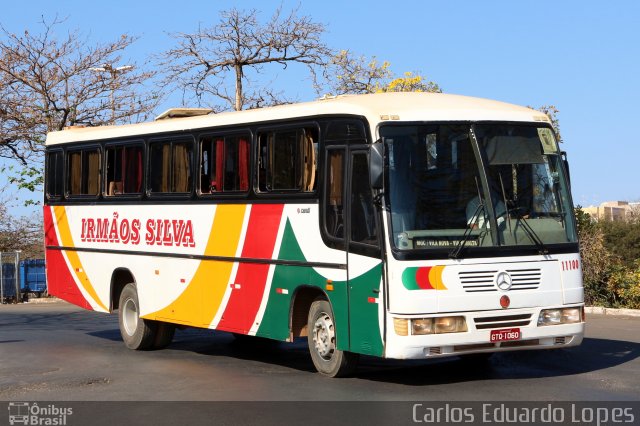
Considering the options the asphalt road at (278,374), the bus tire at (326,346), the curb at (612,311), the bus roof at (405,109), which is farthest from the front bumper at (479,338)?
the curb at (612,311)

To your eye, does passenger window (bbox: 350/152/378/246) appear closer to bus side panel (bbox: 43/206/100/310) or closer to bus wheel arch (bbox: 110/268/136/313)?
bus wheel arch (bbox: 110/268/136/313)

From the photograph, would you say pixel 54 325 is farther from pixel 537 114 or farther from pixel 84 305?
pixel 537 114

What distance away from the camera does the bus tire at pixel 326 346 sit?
1286 centimetres

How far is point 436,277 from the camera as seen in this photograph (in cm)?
1170

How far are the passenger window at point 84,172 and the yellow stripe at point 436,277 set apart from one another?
840 cm

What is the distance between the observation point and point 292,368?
14.4m

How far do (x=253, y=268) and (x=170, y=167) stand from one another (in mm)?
2840

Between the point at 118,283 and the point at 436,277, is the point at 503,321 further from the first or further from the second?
the point at 118,283

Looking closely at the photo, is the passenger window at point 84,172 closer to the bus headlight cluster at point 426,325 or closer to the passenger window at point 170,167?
the passenger window at point 170,167

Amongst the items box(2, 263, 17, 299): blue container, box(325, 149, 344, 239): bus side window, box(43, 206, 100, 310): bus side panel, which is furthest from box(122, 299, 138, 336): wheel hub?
box(2, 263, 17, 299): blue container

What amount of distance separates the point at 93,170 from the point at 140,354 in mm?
3562
